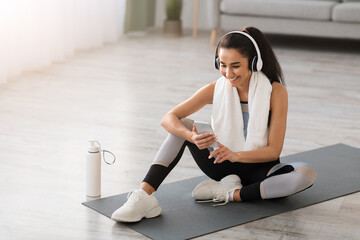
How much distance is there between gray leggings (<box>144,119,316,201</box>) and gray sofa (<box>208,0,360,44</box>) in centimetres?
349

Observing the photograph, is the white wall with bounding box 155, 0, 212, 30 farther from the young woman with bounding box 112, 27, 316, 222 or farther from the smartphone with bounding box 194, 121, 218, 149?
the smartphone with bounding box 194, 121, 218, 149

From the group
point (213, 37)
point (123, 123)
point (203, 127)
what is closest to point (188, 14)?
point (213, 37)

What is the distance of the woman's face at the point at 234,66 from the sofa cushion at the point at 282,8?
346 centimetres

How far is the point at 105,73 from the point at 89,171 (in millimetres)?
2364

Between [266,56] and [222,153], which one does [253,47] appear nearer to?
[266,56]

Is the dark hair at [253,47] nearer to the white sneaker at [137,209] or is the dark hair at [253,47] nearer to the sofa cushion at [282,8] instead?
the white sneaker at [137,209]

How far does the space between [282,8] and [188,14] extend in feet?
5.17

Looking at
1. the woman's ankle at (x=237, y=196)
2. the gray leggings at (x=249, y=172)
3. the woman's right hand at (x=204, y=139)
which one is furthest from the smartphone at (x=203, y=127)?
the woman's ankle at (x=237, y=196)

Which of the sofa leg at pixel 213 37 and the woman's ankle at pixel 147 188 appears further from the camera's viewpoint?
the sofa leg at pixel 213 37

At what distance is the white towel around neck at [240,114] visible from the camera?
2.40 meters

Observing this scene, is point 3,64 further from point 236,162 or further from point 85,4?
point 236,162

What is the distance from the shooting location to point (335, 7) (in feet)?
18.5

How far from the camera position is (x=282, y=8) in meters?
5.73

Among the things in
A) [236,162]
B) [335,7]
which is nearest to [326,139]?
[236,162]
